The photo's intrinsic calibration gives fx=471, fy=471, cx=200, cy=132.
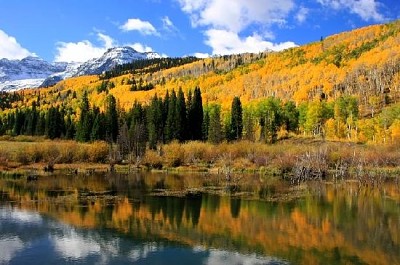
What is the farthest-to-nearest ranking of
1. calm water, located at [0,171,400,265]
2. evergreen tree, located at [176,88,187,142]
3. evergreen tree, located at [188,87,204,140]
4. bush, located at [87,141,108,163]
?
evergreen tree, located at [188,87,204,140] → evergreen tree, located at [176,88,187,142] → bush, located at [87,141,108,163] → calm water, located at [0,171,400,265]

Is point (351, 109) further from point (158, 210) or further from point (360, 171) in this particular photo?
point (158, 210)

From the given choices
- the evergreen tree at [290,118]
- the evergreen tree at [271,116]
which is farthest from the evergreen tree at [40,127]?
the evergreen tree at [290,118]

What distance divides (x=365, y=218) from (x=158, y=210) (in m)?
16.1

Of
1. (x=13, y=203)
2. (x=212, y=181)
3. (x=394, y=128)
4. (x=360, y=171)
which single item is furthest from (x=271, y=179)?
(x=394, y=128)

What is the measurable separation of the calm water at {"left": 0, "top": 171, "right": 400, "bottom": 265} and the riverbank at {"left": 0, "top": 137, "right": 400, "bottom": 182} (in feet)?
45.4

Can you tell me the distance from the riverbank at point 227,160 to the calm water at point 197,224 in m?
13.8

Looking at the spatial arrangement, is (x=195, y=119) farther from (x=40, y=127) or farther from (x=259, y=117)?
(x=40, y=127)

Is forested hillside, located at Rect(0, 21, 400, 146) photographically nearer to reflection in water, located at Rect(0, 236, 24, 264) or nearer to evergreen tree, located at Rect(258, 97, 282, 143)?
evergreen tree, located at Rect(258, 97, 282, 143)

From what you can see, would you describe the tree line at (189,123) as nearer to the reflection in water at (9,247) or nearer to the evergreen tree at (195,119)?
the evergreen tree at (195,119)

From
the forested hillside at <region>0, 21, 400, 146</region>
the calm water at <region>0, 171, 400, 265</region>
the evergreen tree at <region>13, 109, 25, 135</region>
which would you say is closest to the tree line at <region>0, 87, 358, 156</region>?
the forested hillside at <region>0, 21, 400, 146</region>

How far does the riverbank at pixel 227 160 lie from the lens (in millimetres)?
67562

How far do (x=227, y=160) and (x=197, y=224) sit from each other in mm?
45042

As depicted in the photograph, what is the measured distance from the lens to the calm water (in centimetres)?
2502

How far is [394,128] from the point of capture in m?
97.2
